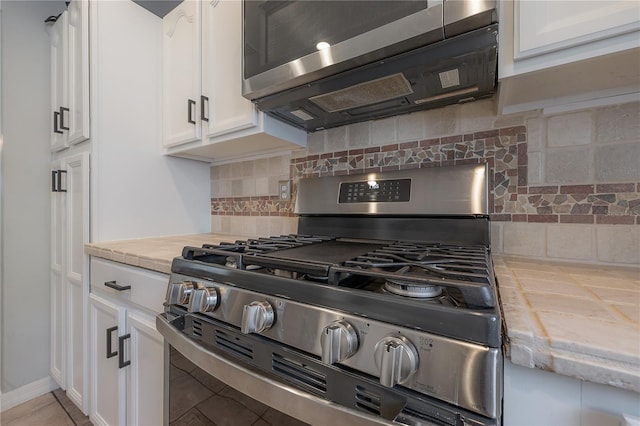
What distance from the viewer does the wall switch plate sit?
1418mm

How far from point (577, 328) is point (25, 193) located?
2394 mm

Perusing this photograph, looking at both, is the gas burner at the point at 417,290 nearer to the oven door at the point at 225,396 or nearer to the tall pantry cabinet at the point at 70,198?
the oven door at the point at 225,396

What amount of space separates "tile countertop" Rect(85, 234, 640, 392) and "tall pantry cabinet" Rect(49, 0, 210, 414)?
1.54 m

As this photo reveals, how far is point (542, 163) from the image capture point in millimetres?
854

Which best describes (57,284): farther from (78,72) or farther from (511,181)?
(511,181)

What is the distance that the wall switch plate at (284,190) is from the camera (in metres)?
1.42

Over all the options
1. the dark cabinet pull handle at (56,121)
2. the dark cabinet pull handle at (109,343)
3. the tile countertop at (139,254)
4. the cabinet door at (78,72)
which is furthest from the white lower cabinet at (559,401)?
the dark cabinet pull handle at (56,121)

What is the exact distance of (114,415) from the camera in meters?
1.14

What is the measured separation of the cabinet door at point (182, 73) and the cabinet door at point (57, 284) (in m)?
0.67

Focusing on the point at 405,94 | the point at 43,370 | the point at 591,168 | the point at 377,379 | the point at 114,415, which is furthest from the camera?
the point at 43,370

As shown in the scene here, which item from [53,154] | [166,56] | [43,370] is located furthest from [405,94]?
[43,370]

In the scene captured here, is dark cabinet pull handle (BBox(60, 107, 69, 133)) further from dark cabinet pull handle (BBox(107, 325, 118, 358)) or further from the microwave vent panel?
the microwave vent panel

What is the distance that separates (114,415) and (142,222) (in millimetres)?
859

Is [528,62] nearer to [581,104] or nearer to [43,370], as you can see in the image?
[581,104]
